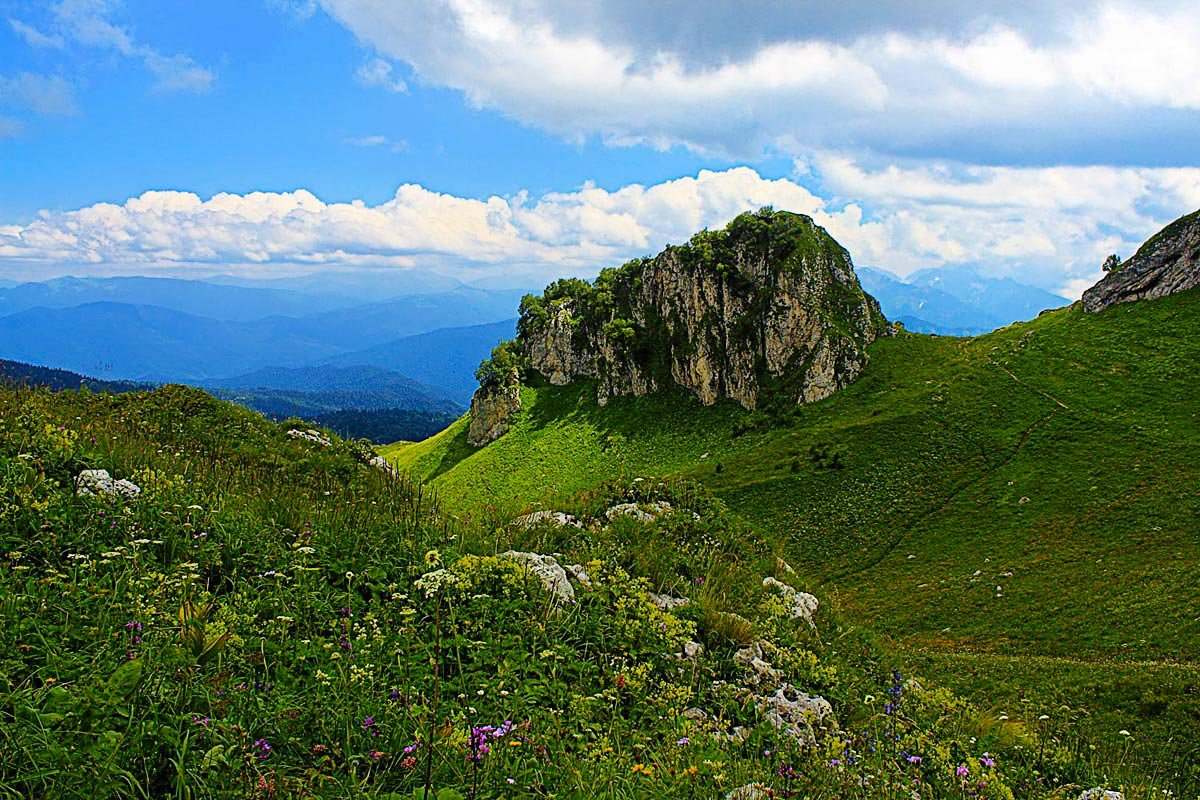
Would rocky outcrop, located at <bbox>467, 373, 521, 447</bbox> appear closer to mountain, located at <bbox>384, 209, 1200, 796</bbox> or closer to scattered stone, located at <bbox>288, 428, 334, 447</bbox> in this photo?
mountain, located at <bbox>384, 209, 1200, 796</bbox>

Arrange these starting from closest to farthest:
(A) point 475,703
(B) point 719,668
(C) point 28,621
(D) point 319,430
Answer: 1. (C) point 28,621
2. (A) point 475,703
3. (B) point 719,668
4. (D) point 319,430

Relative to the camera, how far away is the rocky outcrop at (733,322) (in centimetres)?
7044

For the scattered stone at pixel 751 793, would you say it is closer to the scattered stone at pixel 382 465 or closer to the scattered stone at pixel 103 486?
the scattered stone at pixel 103 486

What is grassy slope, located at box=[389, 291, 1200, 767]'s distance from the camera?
29344mm

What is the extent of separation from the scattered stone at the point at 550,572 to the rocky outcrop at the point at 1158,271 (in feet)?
270

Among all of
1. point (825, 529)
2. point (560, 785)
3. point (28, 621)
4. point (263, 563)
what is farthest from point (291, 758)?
point (825, 529)

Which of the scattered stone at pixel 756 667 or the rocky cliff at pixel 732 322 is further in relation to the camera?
the rocky cliff at pixel 732 322

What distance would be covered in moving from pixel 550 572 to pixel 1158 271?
85660mm

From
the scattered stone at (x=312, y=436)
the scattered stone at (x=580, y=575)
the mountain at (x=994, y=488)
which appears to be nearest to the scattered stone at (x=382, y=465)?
the mountain at (x=994, y=488)

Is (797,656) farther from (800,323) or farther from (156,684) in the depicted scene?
(800,323)

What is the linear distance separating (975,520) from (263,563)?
47.9 metres

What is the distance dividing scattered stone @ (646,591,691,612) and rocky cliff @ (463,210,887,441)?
2455 inches

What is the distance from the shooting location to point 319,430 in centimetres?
1777

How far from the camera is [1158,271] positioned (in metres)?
66.3
